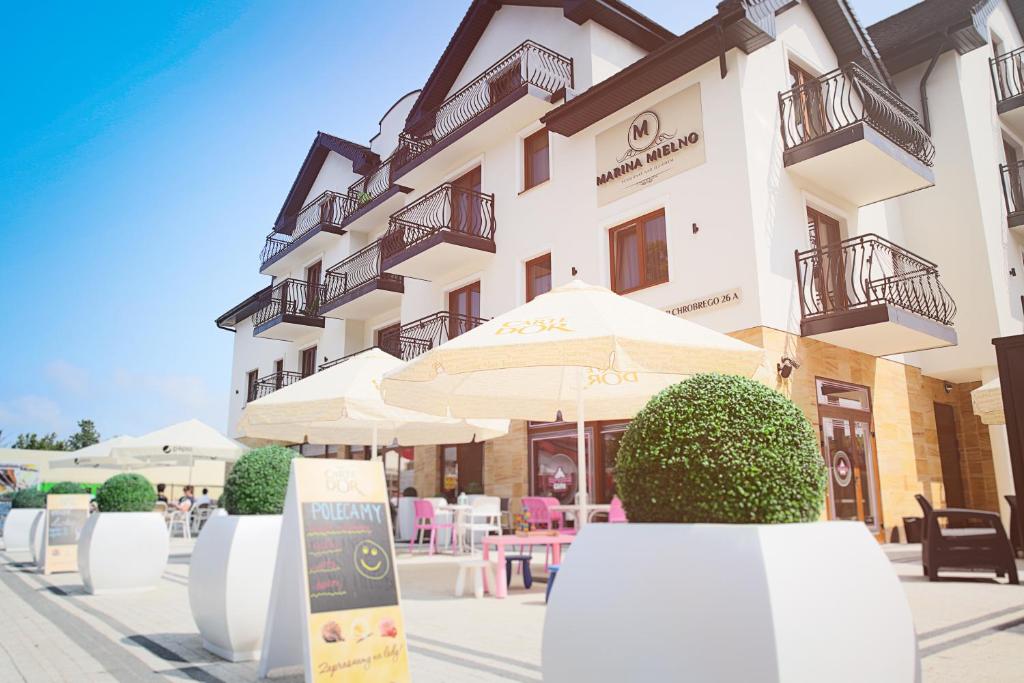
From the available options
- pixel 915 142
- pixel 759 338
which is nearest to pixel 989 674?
pixel 759 338

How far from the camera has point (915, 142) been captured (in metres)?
13.1

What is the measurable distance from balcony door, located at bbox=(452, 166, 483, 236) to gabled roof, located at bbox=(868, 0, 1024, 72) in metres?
9.23

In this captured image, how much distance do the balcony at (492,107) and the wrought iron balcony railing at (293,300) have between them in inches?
247

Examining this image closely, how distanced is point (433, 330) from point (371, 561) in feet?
41.8

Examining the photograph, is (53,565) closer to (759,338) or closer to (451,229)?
(451,229)

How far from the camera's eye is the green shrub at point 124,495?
26.0 feet

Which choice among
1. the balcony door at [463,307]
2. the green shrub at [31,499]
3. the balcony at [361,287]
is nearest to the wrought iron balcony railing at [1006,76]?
the balcony door at [463,307]

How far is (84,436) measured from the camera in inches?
2793

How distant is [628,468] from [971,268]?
13660 mm

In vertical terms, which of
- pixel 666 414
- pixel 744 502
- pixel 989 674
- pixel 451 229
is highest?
pixel 451 229

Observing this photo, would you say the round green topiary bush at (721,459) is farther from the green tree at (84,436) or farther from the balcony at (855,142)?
the green tree at (84,436)

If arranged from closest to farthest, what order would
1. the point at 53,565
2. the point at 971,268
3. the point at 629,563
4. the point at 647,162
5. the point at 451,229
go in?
the point at 629,563
the point at 53,565
the point at 647,162
the point at 971,268
the point at 451,229

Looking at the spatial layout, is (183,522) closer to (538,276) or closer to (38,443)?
Result: (538,276)

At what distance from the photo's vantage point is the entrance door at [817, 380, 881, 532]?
11453 mm
